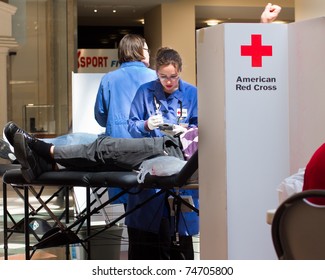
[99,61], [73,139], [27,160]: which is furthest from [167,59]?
[99,61]

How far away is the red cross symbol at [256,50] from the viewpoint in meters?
2.67

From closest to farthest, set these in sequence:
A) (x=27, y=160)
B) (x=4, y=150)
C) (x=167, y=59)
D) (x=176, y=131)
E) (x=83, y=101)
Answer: (x=176, y=131) → (x=27, y=160) → (x=167, y=59) → (x=4, y=150) → (x=83, y=101)

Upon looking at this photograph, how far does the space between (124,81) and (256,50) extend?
198 centimetres

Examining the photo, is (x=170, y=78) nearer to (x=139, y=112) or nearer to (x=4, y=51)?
(x=139, y=112)

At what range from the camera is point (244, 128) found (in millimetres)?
2711

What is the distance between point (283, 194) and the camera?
2.33 metres

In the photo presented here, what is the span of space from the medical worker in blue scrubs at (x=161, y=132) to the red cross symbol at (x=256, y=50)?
1270 millimetres

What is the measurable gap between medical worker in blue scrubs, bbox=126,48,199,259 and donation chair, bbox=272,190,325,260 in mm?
2037

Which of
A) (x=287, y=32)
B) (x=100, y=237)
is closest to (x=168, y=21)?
(x=100, y=237)

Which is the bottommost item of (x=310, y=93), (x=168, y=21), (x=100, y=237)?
(x=100, y=237)

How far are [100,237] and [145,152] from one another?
6.36 feet

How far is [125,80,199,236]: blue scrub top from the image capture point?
13.4ft

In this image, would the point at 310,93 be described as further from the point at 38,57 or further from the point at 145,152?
the point at 38,57
